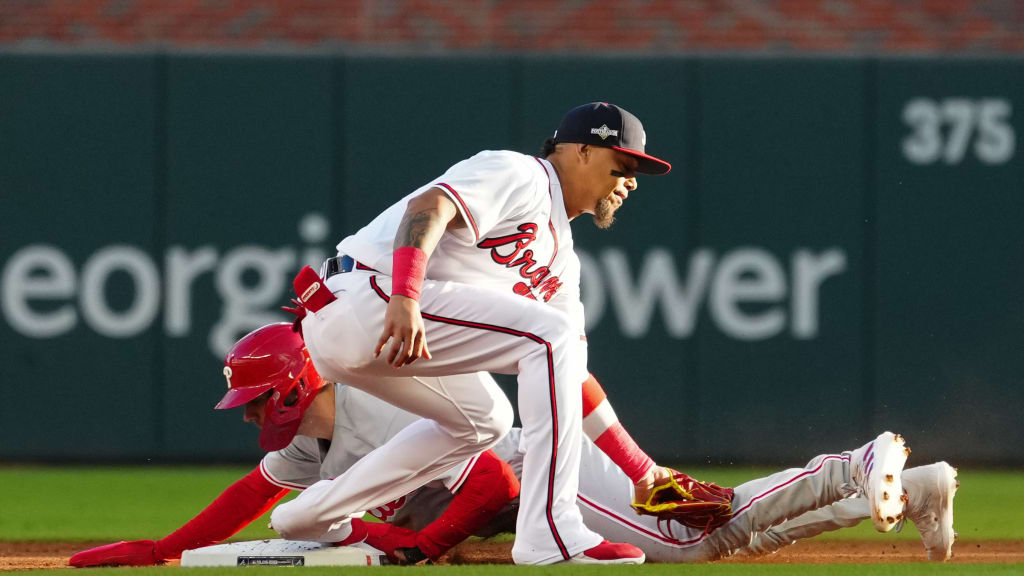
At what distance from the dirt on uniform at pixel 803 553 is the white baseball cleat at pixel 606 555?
0.57m

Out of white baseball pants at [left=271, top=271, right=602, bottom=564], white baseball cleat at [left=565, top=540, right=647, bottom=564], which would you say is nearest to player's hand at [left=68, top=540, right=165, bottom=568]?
white baseball pants at [left=271, top=271, right=602, bottom=564]

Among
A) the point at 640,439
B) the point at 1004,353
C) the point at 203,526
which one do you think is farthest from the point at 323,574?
the point at 1004,353

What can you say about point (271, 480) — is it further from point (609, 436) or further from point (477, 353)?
point (609, 436)

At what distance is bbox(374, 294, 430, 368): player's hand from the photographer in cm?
316

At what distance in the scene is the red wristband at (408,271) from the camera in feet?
10.4

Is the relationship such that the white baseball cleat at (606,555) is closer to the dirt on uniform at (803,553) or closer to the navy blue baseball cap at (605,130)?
the dirt on uniform at (803,553)

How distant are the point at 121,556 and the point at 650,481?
1458 mm

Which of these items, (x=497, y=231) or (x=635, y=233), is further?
(x=635, y=233)

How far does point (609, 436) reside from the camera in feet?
12.0

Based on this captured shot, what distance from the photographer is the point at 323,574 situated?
330cm

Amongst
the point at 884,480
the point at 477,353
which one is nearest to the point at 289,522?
the point at 477,353

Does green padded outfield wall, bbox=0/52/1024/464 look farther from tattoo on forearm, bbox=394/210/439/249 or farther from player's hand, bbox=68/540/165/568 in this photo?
tattoo on forearm, bbox=394/210/439/249

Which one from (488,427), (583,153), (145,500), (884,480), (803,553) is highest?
(583,153)

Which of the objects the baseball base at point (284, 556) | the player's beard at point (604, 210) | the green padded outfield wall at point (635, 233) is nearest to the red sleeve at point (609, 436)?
the player's beard at point (604, 210)
